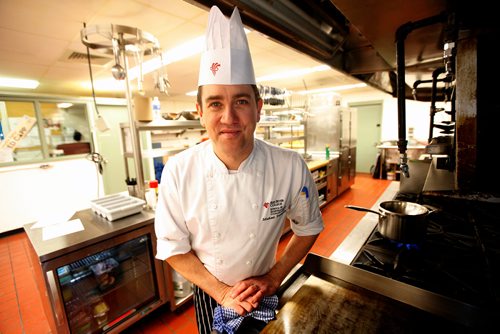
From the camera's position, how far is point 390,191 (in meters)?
2.29

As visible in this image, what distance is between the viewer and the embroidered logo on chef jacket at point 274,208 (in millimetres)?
1137

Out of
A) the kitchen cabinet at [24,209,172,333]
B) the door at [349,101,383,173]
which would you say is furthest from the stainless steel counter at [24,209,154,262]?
the door at [349,101,383,173]

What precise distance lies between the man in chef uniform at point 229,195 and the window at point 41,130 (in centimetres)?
546

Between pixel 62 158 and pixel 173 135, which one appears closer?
pixel 62 158

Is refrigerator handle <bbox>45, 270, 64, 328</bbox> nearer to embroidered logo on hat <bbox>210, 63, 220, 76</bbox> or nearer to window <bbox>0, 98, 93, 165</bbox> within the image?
embroidered logo on hat <bbox>210, 63, 220, 76</bbox>

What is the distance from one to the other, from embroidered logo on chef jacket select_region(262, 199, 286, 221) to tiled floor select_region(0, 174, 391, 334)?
167 centimetres

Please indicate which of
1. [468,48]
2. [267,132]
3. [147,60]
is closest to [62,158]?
[147,60]

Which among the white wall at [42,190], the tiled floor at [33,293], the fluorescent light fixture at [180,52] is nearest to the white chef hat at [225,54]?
the tiled floor at [33,293]

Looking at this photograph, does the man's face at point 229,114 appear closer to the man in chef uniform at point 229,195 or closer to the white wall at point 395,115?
the man in chef uniform at point 229,195

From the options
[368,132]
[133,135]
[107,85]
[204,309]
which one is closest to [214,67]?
[204,309]

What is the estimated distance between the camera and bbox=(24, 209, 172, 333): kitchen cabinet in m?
1.55

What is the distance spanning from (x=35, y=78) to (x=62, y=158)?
5.44ft

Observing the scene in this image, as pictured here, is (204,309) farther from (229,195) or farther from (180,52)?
(180,52)

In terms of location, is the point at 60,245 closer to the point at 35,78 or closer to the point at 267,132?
the point at 267,132
